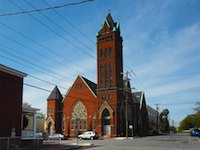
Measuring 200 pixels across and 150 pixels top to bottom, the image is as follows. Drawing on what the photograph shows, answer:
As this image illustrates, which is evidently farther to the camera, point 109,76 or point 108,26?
point 108,26

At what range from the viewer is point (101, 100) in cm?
6988

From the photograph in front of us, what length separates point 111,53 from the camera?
2776 inches

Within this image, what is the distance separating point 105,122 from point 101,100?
5059 mm

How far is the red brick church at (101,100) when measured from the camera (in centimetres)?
6794

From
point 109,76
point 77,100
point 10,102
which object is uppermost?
point 109,76

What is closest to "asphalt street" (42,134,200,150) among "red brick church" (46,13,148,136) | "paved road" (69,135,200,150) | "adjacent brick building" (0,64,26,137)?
"paved road" (69,135,200,150)

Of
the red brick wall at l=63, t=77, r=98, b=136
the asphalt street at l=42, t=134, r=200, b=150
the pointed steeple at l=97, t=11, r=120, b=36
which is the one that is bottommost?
the asphalt street at l=42, t=134, r=200, b=150

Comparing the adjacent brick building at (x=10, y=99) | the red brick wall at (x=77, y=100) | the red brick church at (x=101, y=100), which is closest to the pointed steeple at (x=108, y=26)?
the red brick church at (x=101, y=100)

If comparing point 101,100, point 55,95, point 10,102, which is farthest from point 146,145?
point 55,95

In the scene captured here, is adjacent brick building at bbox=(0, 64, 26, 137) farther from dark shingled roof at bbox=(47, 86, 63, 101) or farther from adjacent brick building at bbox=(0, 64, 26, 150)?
dark shingled roof at bbox=(47, 86, 63, 101)

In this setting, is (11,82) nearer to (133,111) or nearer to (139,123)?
(133,111)

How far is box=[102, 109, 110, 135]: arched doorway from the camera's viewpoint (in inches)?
2662

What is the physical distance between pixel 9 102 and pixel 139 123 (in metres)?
65.0

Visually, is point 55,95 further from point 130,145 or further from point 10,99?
point 10,99
